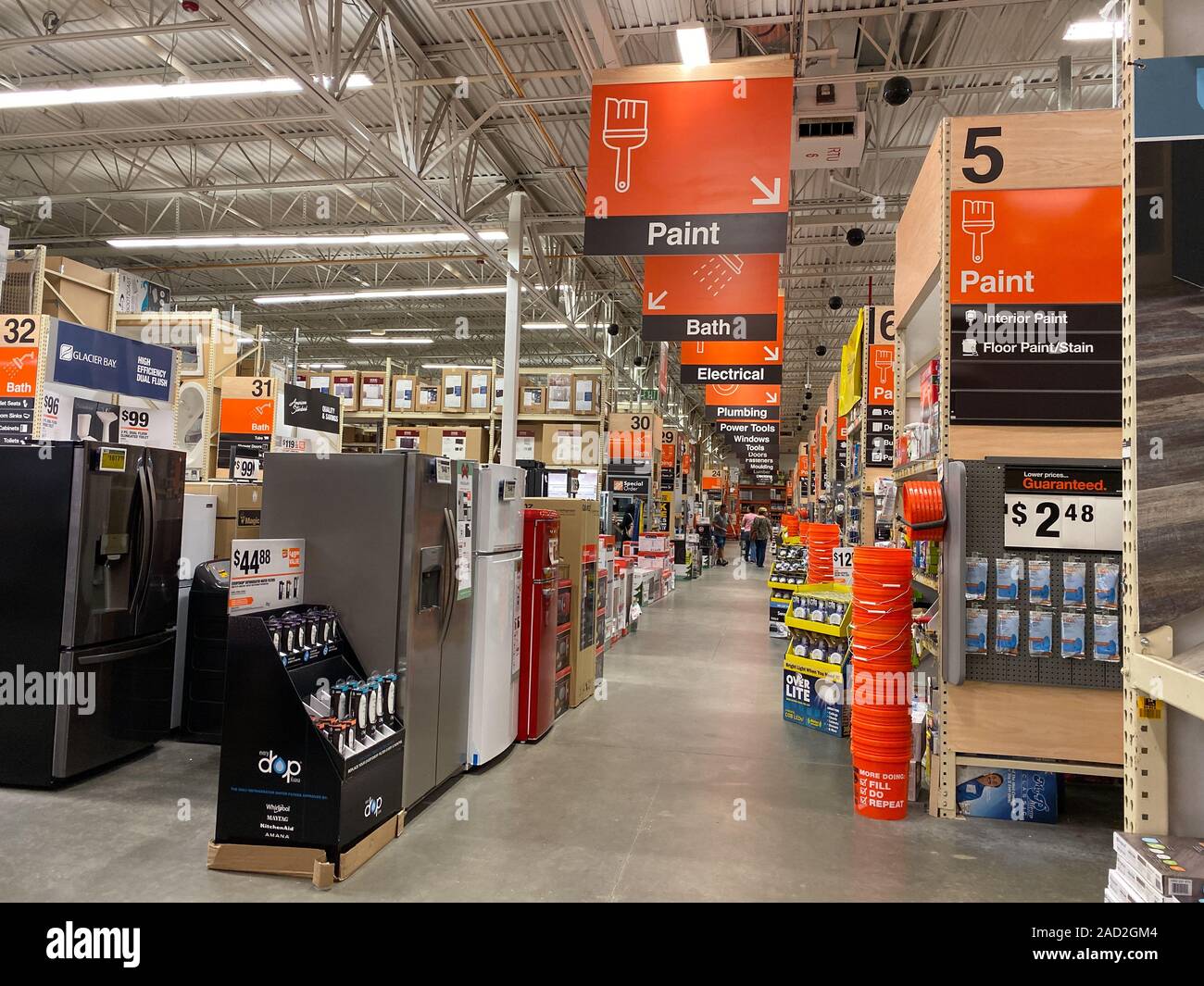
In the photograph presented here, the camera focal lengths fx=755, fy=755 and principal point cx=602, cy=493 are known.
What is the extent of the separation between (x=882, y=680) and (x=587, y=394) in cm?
724

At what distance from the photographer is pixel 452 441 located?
10.2 meters

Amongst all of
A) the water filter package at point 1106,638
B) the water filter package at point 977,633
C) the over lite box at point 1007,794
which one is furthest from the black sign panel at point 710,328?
the over lite box at point 1007,794

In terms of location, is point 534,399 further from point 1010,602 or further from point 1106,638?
point 1106,638

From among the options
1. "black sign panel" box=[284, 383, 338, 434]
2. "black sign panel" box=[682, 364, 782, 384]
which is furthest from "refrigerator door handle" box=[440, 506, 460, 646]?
"black sign panel" box=[682, 364, 782, 384]

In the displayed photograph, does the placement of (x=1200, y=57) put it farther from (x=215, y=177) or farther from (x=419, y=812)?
(x=215, y=177)

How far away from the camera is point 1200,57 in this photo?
1.41 metres

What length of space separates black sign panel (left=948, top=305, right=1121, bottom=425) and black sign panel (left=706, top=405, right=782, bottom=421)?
8475 mm

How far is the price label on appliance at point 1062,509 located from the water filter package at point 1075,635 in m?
0.36

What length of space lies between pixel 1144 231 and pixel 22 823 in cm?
480

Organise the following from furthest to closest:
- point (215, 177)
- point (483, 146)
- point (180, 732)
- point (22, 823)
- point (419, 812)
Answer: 1. point (215, 177)
2. point (483, 146)
3. point (180, 732)
4. point (419, 812)
5. point (22, 823)

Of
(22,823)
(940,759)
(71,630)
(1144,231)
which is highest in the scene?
(1144,231)

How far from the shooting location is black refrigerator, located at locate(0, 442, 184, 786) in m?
4.05

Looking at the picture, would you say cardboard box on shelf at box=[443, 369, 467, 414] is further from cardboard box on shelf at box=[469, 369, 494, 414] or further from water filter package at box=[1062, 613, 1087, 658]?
water filter package at box=[1062, 613, 1087, 658]
